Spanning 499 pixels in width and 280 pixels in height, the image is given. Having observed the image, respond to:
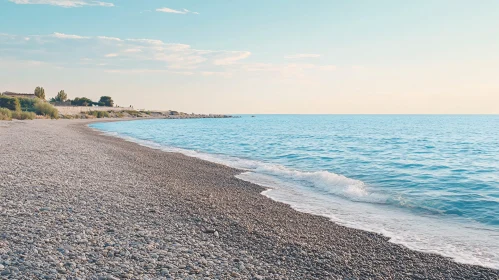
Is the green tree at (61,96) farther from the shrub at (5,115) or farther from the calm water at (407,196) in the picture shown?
the calm water at (407,196)

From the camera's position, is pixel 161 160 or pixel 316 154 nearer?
pixel 161 160

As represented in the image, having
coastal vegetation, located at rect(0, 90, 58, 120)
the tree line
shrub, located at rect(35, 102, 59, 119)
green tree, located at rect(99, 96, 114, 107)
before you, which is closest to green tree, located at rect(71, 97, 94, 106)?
the tree line

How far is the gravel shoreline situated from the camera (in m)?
7.23

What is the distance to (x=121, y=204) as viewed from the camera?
38.9 feet

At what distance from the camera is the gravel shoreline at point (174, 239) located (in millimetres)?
7227

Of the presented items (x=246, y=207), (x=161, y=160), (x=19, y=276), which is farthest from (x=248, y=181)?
(x=19, y=276)

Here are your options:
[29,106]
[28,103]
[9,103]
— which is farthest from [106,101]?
[9,103]

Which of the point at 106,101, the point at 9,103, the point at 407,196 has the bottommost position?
the point at 407,196

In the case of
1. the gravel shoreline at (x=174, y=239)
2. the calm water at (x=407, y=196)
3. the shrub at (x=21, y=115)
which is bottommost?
the calm water at (x=407, y=196)

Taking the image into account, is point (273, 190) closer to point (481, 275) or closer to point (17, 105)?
point (481, 275)

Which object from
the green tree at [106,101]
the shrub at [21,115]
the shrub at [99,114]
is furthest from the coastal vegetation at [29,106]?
the green tree at [106,101]

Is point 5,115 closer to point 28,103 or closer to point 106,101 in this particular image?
point 28,103

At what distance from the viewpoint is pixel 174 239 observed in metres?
8.91

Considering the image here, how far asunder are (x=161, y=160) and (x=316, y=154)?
45.8 feet
